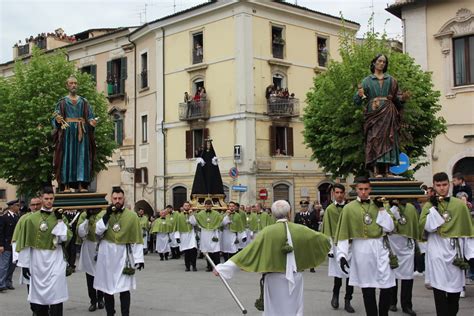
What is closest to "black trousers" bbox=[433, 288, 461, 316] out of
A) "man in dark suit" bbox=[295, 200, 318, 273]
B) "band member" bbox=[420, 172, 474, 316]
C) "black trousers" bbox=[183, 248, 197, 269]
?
"band member" bbox=[420, 172, 474, 316]

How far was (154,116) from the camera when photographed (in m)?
34.4

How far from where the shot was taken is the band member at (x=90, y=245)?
10.2 meters

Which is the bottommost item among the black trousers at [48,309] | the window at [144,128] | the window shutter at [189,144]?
the black trousers at [48,309]

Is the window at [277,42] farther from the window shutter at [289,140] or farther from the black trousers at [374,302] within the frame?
the black trousers at [374,302]

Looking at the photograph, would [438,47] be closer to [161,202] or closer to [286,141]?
[286,141]

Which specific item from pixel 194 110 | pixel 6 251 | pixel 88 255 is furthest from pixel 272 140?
pixel 88 255

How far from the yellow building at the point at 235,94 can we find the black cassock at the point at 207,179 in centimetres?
976

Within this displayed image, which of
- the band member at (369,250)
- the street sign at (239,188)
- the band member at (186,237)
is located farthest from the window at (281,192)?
the band member at (369,250)

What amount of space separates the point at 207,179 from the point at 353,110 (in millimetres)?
5138

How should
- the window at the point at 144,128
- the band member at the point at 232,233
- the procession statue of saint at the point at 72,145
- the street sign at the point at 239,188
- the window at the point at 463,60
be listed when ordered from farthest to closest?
1. the window at the point at 144,128
2. the street sign at the point at 239,188
3. the window at the point at 463,60
4. the band member at the point at 232,233
5. the procession statue of saint at the point at 72,145

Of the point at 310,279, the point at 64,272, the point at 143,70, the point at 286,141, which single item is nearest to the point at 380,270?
the point at 64,272

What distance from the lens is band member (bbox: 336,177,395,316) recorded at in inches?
324

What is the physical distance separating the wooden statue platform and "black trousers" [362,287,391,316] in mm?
4511

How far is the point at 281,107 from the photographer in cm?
3098
